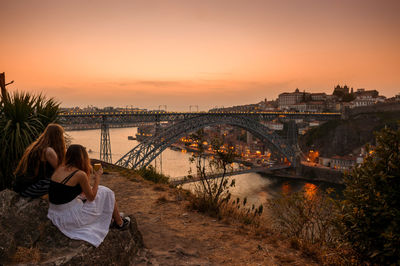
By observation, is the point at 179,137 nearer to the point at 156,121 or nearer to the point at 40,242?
the point at 156,121

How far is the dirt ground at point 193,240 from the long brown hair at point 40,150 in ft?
3.68

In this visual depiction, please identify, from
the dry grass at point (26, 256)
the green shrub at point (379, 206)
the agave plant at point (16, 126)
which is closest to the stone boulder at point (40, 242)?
the dry grass at point (26, 256)

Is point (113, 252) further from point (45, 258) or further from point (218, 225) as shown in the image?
point (218, 225)

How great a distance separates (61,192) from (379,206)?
7.22 feet

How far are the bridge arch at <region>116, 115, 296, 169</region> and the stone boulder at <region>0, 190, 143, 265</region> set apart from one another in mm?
16361

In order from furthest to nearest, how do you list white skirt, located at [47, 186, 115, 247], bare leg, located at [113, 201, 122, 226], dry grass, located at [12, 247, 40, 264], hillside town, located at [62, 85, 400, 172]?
1. hillside town, located at [62, 85, 400, 172]
2. bare leg, located at [113, 201, 122, 226]
3. white skirt, located at [47, 186, 115, 247]
4. dry grass, located at [12, 247, 40, 264]

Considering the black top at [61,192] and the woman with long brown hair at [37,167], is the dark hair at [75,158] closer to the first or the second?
Result: the black top at [61,192]

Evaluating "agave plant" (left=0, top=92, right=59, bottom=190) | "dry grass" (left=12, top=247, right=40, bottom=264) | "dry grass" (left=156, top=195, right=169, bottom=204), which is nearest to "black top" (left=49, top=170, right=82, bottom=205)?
"dry grass" (left=12, top=247, right=40, bottom=264)

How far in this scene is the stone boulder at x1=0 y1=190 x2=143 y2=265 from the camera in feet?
5.40

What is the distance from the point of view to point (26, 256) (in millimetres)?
1642

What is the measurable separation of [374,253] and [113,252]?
1.81 m

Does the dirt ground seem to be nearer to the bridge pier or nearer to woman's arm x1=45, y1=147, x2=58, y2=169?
woman's arm x1=45, y1=147, x2=58, y2=169

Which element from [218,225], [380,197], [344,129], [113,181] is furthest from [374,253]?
[344,129]

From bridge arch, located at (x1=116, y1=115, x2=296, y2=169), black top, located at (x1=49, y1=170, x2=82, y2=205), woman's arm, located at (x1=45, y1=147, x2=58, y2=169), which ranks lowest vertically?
bridge arch, located at (x1=116, y1=115, x2=296, y2=169)
